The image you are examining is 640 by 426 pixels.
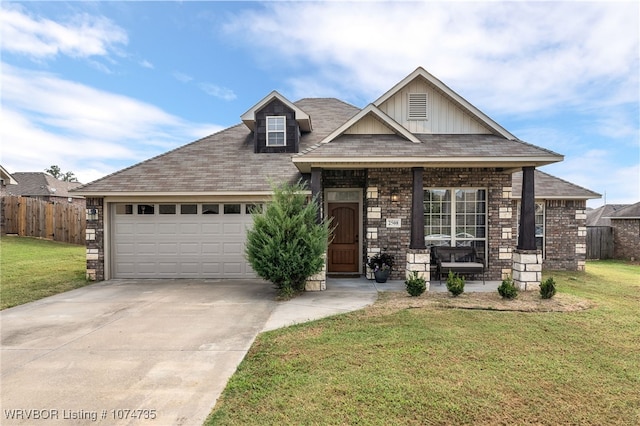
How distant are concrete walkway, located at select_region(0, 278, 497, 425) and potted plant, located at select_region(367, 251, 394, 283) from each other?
1.14ft

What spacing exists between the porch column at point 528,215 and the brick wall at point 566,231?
4.84 metres

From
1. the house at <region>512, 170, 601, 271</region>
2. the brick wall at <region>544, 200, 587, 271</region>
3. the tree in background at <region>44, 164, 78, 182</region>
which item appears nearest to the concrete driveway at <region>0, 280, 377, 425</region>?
the house at <region>512, 170, 601, 271</region>

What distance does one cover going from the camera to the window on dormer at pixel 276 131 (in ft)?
37.7

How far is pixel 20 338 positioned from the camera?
498cm

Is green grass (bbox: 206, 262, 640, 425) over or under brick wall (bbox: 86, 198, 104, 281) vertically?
under

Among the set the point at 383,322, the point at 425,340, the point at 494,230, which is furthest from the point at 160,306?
the point at 494,230

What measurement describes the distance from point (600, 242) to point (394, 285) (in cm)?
1416

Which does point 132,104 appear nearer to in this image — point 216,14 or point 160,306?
point 216,14

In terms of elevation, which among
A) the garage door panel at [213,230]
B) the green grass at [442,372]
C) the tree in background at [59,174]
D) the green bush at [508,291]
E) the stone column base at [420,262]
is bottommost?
the green grass at [442,372]

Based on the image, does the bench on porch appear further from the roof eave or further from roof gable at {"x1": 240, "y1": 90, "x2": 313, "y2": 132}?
roof gable at {"x1": 240, "y1": 90, "x2": 313, "y2": 132}

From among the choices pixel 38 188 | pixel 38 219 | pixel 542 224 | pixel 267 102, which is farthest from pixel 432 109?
pixel 38 188

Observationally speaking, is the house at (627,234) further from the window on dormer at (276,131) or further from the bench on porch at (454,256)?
the window on dormer at (276,131)

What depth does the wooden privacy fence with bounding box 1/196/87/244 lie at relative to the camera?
56.9 ft

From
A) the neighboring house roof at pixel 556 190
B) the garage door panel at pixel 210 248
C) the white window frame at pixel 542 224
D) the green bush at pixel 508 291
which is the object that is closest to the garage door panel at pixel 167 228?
the garage door panel at pixel 210 248
